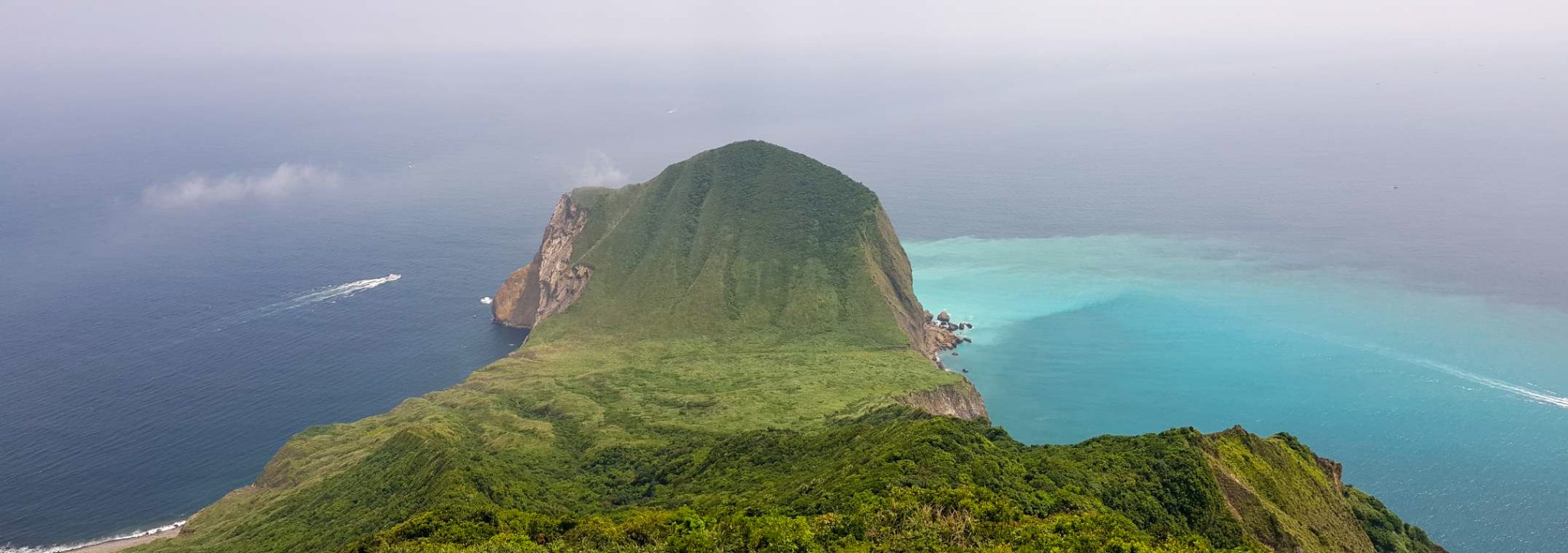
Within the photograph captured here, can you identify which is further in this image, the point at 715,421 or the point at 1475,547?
the point at 715,421

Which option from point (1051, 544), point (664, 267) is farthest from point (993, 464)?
point (664, 267)

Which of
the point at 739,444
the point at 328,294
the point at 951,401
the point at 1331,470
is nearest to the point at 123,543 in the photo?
the point at 739,444

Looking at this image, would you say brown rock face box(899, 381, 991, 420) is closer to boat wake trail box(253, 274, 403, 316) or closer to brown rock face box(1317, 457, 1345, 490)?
brown rock face box(1317, 457, 1345, 490)

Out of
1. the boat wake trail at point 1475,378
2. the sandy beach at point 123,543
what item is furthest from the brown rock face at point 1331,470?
the sandy beach at point 123,543

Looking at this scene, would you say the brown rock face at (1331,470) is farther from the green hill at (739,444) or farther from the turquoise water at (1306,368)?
the turquoise water at (1306,368)

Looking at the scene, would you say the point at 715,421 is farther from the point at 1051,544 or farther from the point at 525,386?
the point at 1051,544

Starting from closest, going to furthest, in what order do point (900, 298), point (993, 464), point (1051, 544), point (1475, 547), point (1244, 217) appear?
point (1051, 544), point (993, 464), point (1475, 547), point (900, 298), point (1244, 217)
